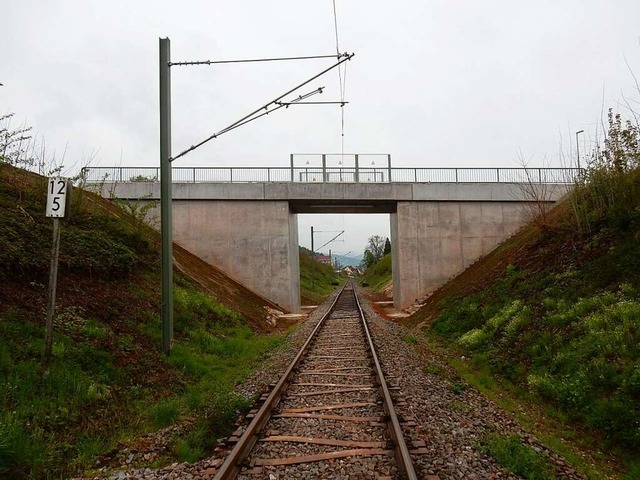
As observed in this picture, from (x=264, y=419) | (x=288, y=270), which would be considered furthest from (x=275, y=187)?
(x=264, y=419)

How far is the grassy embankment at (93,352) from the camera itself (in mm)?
4945

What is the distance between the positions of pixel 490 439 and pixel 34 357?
593 centimetres

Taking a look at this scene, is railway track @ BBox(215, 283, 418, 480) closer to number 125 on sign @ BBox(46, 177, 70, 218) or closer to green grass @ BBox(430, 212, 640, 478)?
green grass @ BBox(430, 212, 640, 478)

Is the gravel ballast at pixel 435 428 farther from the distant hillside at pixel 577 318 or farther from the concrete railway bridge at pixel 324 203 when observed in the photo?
the concrete railway bridge at pixel 324 203

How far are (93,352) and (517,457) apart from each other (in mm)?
6011

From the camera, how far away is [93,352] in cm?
691

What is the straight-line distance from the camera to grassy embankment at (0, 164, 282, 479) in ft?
16.2

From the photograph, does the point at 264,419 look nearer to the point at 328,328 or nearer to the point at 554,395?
the point at 554,395

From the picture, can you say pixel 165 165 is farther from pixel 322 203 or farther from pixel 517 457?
pixel 322 203

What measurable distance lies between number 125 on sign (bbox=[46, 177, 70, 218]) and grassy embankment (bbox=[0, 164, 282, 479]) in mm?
1844

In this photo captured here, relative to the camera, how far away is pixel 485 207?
23.3 metres

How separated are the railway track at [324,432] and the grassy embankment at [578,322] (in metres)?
1.40

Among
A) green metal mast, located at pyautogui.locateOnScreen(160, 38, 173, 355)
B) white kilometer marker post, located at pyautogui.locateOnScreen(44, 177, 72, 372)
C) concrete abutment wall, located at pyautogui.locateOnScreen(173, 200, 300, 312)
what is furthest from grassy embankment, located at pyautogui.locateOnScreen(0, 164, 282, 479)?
concrete abutment wall, located at pyautogui.locateOnScreen(173, 200, 300, 312)

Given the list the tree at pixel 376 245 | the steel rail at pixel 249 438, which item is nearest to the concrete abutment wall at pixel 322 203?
the steel rail at pixel 249 438
